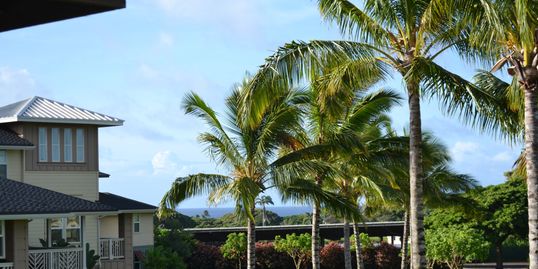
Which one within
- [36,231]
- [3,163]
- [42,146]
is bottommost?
[36,231]

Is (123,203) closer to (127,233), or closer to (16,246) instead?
(127,233)

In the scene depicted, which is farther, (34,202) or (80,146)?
(80,146)

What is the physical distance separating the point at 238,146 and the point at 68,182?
1030cm

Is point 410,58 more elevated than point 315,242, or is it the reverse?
point 410,58

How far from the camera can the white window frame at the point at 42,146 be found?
1284 inches

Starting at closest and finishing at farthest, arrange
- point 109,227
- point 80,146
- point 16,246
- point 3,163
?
point 16,246, point 3,163, point 80,146, point 109,227

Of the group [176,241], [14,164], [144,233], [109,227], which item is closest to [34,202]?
[14,164]

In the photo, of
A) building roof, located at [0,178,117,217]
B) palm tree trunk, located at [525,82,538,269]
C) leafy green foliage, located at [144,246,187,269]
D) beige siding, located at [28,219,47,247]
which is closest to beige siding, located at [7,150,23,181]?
beige siding, located at [28,219,47,247]

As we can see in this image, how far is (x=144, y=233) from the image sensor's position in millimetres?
39344

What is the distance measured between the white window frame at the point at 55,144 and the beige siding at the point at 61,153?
0.35ft

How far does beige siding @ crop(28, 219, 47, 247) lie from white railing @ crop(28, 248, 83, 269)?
4.73 meters

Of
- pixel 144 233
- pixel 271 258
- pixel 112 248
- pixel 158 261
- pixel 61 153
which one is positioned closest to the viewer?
pixel 61 153

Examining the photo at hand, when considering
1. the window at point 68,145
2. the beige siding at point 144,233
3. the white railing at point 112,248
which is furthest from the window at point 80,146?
the beige siding at point 144,233

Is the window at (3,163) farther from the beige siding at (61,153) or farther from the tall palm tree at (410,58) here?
the tall palm tree at (410,58)
